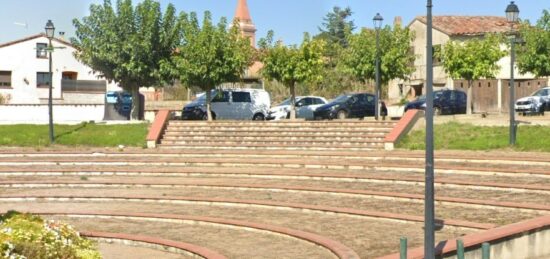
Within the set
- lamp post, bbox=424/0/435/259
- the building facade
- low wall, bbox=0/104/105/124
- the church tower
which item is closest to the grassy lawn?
low wall, bbox=0/104/105/124

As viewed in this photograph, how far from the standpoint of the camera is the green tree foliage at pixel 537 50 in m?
37.8

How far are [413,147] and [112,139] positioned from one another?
12.5 m

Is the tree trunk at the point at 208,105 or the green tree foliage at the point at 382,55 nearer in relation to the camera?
the tree trunk at the point at 208,105

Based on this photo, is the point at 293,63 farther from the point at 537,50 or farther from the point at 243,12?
the point at 243,12

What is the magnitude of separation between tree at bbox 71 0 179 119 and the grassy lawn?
192 inches

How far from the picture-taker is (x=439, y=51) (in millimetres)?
42094

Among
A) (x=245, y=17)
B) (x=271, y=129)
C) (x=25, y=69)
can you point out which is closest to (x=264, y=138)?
(x=271, y=129)

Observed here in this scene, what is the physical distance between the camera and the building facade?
41281mm

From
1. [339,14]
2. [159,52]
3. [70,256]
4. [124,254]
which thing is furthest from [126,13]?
[339,14]

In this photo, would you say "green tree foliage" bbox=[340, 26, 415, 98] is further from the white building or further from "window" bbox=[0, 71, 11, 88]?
"window" bbox=[0, 71, 11, 88]

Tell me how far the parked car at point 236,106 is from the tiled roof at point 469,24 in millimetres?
20767

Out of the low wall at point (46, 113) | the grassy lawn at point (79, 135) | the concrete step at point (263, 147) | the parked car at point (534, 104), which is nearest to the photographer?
the concrete step at point (263, 147)

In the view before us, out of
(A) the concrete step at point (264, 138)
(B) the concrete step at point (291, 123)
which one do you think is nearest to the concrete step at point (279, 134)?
(A) the concrete step at point (264, 138)

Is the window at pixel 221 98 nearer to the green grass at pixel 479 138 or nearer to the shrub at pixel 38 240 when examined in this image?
the green grass at pixel 479 138
